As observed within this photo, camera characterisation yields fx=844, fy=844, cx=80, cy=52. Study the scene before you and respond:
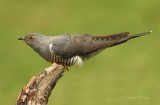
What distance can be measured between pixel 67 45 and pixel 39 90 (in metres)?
1.90

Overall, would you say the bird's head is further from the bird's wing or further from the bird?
the bird's wing

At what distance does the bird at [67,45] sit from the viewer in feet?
33.1

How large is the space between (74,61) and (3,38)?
6.58 metres

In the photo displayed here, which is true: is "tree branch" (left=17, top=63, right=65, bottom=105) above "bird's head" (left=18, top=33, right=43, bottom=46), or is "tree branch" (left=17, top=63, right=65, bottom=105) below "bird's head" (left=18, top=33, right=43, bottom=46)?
below

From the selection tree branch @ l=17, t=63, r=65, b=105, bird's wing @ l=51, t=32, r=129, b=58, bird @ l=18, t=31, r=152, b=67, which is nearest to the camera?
tree branch @ l=17, t=63, r=65, b=105

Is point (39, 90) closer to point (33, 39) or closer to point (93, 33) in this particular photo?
point (33, 39)

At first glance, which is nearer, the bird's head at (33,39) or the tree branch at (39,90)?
the tree branch at (39,90)

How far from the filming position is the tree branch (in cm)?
831

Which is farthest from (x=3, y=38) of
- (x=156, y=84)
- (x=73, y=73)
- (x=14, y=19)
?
(x=156, y=84)

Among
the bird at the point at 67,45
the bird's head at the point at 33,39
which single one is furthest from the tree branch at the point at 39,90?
the bird's head at the point at 33,39

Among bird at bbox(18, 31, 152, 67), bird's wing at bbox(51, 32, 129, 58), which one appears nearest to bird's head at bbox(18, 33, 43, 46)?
bird at bbox(18, 31, 152, 67)

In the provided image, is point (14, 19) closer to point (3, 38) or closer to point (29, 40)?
point (3, 38)

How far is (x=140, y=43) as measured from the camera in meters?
15.8

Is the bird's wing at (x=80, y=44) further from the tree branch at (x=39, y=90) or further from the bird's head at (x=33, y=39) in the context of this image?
the tree branch at (x=39, y=90)
